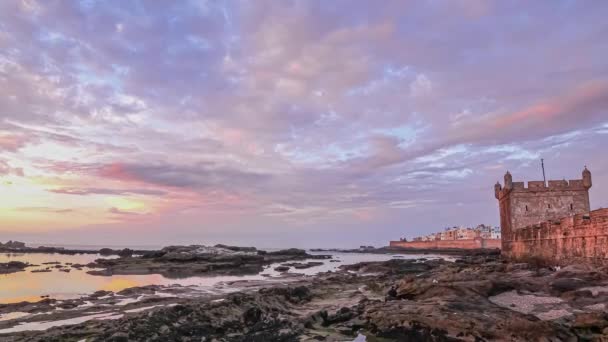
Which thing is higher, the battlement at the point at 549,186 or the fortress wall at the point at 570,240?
the battlement at the point at 549,186

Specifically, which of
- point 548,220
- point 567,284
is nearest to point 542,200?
point 548,220

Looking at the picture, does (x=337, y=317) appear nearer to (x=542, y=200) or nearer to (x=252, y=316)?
(x=252, y=316)

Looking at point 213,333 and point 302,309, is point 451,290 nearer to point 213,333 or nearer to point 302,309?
point 302,309

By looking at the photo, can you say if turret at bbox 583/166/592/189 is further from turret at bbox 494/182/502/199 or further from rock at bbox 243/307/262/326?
rock at bbox 243/307/262/326

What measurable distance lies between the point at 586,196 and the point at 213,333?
4148cm

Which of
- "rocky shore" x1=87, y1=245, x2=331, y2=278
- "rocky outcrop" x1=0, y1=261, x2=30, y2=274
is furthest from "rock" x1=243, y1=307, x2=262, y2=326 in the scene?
"rocky outcrop" x1=0, y1=261, x2=30, y2=274

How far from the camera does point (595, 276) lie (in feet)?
58.4

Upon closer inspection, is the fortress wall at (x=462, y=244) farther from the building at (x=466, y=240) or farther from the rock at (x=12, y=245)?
the rock at (x=12, y=245)

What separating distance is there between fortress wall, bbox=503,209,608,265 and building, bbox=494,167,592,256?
214 inches

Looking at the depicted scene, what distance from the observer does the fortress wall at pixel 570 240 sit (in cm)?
2101

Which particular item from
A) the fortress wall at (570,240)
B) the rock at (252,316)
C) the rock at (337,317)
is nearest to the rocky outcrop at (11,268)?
the rock at (252,316)

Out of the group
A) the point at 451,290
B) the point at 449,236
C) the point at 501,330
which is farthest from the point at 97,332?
the point at 449,236

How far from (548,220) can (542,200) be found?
9.69 metres

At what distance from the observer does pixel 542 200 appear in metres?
41.5
